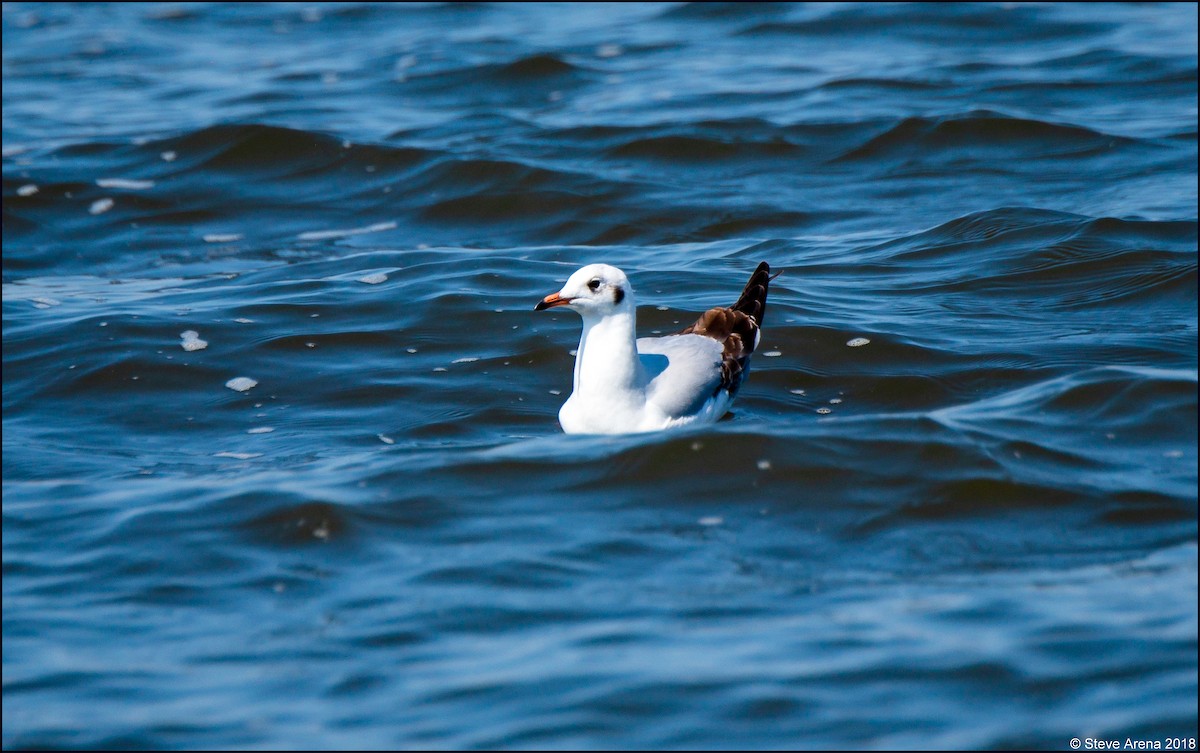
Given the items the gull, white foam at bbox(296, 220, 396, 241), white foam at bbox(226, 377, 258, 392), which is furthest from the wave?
white foam at bbox(226, 377, 258, 392)

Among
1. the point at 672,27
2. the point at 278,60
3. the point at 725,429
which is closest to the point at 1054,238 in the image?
the point at 725,429

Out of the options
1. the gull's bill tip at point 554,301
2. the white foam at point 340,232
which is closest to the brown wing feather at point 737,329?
the gull's bill tip at point 554,301

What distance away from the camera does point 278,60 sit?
1784 cm

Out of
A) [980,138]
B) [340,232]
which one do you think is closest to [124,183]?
[340,232]

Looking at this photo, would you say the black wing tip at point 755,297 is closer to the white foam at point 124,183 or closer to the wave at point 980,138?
the wave at point 980,138

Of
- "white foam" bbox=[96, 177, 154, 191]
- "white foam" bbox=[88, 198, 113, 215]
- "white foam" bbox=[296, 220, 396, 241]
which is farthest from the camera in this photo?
"white foam" bbox=[96, 177, 154, 191]

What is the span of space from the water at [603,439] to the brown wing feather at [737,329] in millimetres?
407

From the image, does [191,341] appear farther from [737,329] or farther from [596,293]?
[737,329]

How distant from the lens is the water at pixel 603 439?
4.56 metres

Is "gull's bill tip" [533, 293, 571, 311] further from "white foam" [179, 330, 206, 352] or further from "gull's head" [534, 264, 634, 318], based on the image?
"white foam" [179, 330, 206, 352]

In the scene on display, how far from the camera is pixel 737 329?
757 cm

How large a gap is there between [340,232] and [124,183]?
8.38ft

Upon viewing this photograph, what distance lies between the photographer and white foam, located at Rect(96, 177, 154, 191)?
12836 millimetres

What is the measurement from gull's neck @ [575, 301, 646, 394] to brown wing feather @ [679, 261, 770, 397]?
0.57 m
